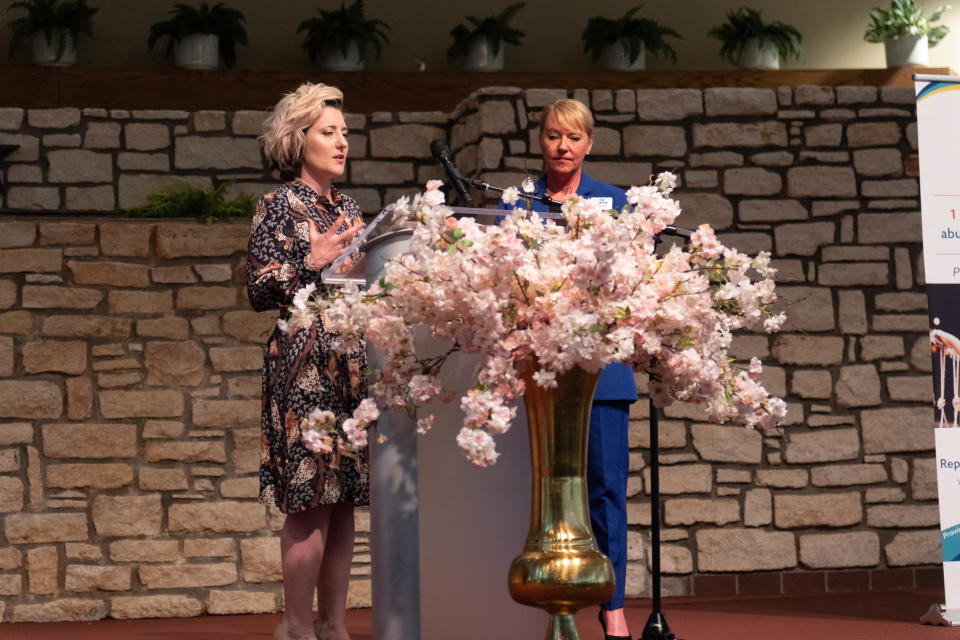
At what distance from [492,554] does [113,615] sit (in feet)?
9.86

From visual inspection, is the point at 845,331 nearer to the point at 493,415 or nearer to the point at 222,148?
the point at 222,148

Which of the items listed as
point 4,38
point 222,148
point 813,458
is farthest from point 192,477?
point 4,38

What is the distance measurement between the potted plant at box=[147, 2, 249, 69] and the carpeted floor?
3.20 m

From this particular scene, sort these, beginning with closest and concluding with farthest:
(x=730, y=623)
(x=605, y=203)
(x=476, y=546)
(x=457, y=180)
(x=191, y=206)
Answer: (x=476, y=546) < (x=457, y=180) < (x=605, y=203) < (x=730, y=623) < (x=191, y=206)

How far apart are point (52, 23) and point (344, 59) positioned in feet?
5.12

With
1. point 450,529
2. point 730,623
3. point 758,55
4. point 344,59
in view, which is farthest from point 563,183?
point 758,55

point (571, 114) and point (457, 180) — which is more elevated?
point (571, 114)

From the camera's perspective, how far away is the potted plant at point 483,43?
6.96m

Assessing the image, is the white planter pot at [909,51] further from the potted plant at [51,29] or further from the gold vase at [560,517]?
the gold vase at [560,517]

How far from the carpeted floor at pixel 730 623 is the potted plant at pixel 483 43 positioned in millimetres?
3350

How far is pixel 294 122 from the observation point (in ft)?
10.3

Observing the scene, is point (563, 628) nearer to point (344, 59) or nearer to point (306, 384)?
point (306, 384)

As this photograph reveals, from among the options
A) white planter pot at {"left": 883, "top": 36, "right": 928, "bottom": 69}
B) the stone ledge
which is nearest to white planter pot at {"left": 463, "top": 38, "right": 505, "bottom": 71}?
the stone ledge

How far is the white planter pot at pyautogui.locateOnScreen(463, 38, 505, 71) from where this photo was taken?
6961 mm
